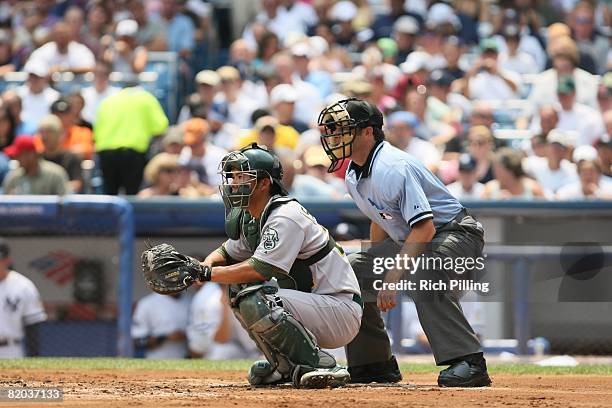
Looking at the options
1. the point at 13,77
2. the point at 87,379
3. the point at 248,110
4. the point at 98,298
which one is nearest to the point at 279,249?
the point at 87,379

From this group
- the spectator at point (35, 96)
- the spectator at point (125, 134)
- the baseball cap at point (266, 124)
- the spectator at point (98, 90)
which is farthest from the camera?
the spectator at point (35, 96)

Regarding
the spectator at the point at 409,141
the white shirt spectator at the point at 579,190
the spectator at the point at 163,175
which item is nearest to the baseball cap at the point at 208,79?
the spectator at the point at 163,175

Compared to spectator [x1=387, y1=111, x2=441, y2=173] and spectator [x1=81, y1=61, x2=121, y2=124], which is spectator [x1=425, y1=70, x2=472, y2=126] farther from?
spectator [x1=81, y1=61, x2=121, y2=124]

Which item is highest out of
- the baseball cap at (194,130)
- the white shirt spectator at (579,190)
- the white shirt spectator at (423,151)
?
the baseball cap at (194,130)

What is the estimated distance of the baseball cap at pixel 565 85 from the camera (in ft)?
47.0

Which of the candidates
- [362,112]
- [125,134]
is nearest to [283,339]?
[362,112]

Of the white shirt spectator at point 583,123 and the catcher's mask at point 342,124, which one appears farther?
the white shirt spectator at point 583,123

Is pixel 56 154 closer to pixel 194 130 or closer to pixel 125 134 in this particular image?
pixel 125 134

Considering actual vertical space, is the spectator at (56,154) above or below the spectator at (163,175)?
above

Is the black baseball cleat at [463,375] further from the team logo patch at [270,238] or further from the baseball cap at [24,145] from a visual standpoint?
the baseball cap at [24,145]

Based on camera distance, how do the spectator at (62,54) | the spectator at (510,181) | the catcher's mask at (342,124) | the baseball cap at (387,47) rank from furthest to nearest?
the baseball cap at (387,47) < the spectator at (62,54) < the spectator at (510,181) < the catcher's mask at (342,124)

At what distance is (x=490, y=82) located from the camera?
1522 cm

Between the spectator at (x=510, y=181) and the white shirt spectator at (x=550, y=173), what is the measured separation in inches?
19.0

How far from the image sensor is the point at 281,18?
1712 cm
